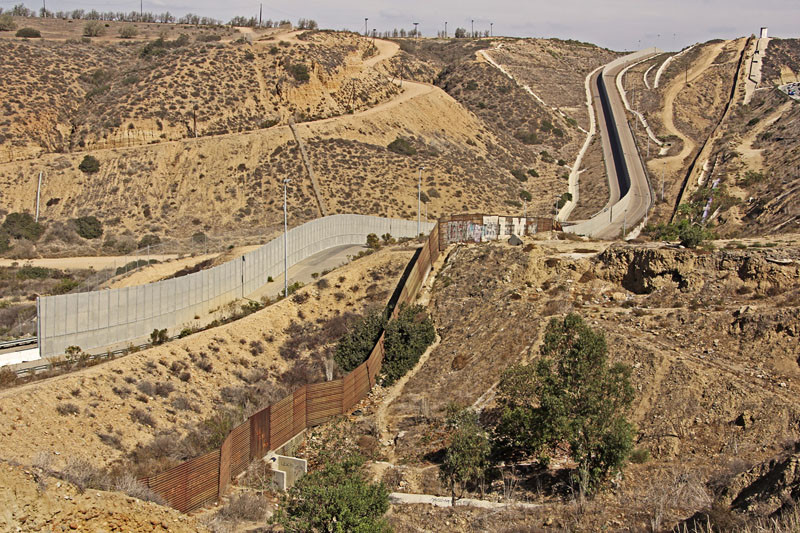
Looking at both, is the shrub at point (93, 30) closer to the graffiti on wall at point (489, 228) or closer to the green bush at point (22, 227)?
the green bush at point (22, 227)

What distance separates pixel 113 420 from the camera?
27.7m

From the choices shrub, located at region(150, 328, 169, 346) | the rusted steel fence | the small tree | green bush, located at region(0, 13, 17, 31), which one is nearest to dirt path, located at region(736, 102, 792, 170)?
the small tree

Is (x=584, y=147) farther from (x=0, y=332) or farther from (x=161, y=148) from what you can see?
(x=0, y=332)

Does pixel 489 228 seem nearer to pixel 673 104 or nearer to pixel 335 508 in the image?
pixel 335 508

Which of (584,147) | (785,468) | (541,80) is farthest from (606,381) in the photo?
(541,80)

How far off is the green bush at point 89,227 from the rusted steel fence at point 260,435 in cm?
3661

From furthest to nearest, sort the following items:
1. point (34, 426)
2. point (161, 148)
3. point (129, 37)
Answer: point (129, 37), point (161, 148), point (34, 426)

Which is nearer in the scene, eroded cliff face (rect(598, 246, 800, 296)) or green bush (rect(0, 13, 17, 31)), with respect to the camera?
eroded cliff face (rect(598, 246, 800, 296))

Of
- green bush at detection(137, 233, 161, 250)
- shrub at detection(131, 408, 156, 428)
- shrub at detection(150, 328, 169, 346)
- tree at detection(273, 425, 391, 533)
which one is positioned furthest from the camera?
green bush at detection(137, 233, 161, 250)

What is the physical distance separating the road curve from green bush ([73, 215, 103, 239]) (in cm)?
3804

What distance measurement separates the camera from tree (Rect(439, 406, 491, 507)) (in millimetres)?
23328

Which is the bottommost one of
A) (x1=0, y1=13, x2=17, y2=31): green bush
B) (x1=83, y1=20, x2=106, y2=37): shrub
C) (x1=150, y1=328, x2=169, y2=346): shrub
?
(x1=150, y1=328, x2=169, y2=346): shrub

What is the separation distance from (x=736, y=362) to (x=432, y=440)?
36.7 ft

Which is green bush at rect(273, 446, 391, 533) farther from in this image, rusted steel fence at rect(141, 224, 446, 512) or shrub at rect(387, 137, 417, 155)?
shrub at rect(387, 137, 417, 155)
